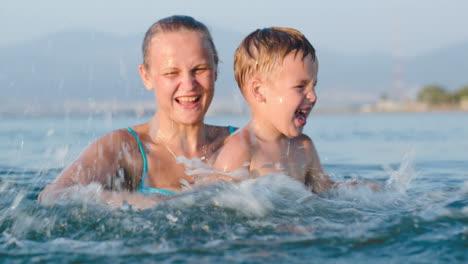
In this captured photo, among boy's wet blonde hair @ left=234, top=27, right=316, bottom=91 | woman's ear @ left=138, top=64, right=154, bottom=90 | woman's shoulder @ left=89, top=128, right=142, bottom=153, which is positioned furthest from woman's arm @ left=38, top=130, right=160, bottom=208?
boy's wet blonde hair @ left=234, top=27, right=316, bottom=91

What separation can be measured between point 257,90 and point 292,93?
289mm

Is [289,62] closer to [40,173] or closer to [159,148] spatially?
[159,148]

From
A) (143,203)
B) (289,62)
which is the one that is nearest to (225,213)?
(143,203)

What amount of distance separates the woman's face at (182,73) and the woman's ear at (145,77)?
3 cm

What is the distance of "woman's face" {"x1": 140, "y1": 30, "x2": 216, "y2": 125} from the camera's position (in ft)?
13.2

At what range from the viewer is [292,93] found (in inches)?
157

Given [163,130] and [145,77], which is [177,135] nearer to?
[163,130]

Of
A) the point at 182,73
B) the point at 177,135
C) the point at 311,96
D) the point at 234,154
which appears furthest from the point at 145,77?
the point at 311,96

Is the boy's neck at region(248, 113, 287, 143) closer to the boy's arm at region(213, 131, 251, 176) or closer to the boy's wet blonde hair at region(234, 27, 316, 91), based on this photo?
the boy's arm at region(213, 131, 251, 176)

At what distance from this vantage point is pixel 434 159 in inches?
332

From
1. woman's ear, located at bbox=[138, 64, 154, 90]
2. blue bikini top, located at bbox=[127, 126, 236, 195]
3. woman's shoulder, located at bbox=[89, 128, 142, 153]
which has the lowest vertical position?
blue bikini top, located at bbox=[127, 126, 236, 195]

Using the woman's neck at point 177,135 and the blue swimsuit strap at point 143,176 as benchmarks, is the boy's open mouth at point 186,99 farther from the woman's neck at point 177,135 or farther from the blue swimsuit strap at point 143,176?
the blue swimsuit strap at point 143,176

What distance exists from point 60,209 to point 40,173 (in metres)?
3.43

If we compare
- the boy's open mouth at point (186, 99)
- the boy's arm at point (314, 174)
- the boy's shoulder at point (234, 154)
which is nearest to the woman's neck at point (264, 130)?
the boy's shoulder at point (234, 154)
